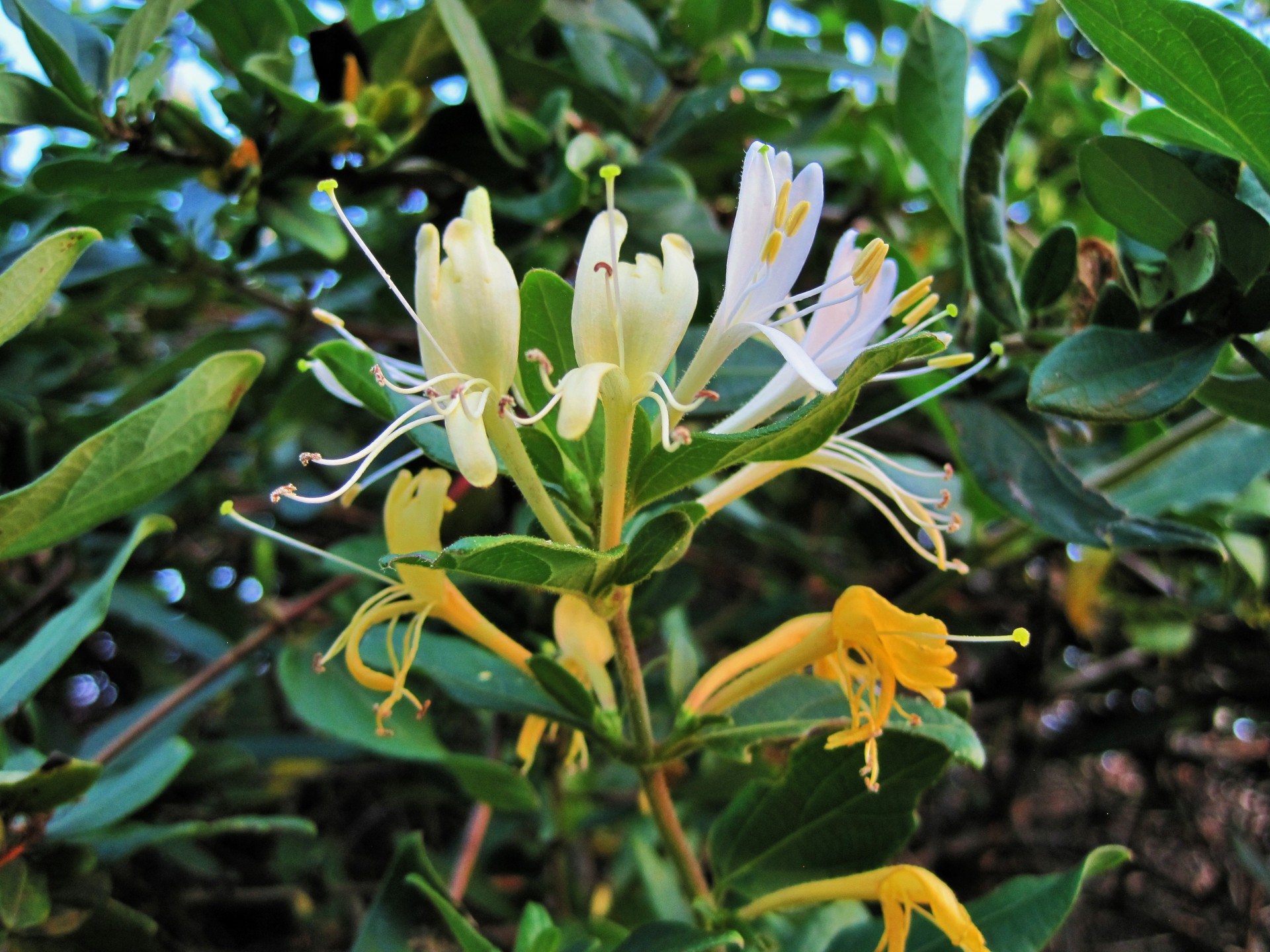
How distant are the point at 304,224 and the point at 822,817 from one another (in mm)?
900

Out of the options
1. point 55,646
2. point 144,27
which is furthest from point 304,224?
point 55,646

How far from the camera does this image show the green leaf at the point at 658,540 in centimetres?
70

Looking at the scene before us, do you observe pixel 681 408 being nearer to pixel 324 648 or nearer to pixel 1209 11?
pixel 1209 11

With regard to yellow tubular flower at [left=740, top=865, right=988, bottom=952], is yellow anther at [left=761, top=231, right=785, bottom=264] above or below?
above

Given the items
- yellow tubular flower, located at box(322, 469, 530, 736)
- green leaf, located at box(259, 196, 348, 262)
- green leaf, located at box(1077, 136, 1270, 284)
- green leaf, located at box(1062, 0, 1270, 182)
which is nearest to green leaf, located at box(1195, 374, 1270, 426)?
green leaf, located at box(1077, 136, 1270, 284)

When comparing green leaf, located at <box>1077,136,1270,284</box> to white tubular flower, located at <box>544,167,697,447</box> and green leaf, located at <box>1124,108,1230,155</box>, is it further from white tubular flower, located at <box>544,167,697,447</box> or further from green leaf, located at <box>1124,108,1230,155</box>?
white tubular flower, located at <box>544,167,697,447</box>

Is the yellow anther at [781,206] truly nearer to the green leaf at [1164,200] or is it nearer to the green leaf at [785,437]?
the green leaf at [785,437]

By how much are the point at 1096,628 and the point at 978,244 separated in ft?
4.90

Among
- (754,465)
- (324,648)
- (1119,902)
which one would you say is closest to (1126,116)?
(754,465)

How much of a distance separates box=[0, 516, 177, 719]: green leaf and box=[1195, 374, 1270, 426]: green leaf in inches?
39.8

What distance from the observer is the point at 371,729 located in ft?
4.06

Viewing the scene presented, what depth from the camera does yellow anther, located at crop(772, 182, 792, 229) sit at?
707mm

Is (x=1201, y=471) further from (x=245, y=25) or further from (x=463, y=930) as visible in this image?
(x=245, y=25)

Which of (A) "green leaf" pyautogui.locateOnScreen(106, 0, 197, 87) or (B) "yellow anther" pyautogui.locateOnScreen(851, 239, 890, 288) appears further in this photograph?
(A) "green leaf" pyautogui.locateOnScreen(106, 0, 197, 87)
